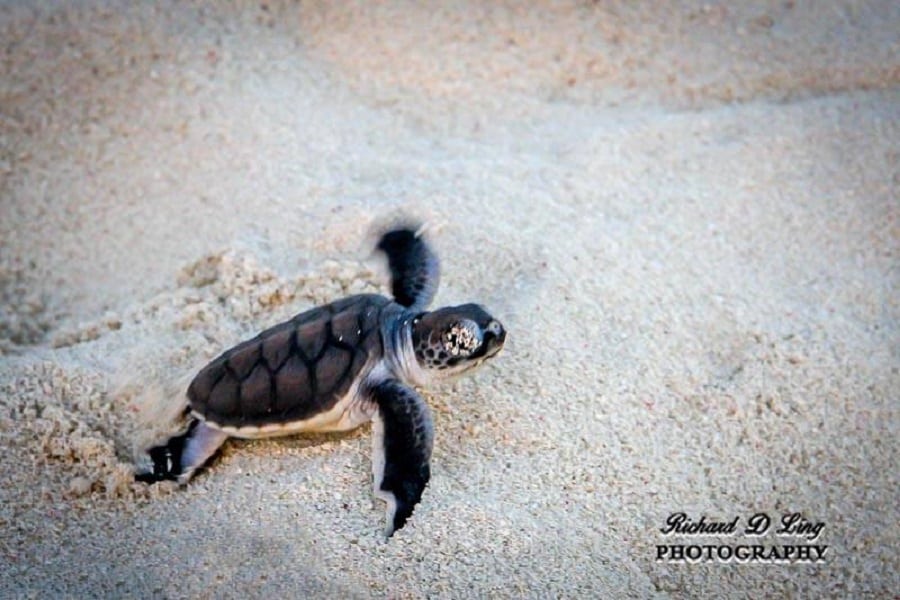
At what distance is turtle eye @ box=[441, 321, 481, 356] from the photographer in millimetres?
1834

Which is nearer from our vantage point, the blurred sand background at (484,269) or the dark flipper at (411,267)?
the blurred sand background at (484,269)

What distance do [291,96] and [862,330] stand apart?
87.7 inches

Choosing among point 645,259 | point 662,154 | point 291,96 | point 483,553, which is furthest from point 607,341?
point 291,96

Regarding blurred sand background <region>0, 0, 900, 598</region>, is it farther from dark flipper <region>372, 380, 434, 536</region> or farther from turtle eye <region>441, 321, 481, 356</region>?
turtle eye <region>441, 321, 481, 356</region>

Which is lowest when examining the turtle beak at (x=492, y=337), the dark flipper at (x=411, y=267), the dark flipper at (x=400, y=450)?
the dark flipper at (x=400, y=450)

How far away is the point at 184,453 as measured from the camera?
1890mm

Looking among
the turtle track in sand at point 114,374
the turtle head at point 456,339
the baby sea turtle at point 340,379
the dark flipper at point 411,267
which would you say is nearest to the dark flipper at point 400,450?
the baby sea turtle at point 340,379

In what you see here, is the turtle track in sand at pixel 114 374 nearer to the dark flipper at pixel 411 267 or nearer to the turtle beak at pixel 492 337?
the dark flipper at pixel 411 267

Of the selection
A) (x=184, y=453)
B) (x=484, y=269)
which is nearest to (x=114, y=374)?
(x=184, y=453)

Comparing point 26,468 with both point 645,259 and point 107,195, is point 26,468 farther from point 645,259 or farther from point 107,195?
point 645,259

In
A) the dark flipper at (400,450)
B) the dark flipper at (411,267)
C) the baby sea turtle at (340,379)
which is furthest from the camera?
the dark flipper at (411,267)

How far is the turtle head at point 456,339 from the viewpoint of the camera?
1843 millimetres

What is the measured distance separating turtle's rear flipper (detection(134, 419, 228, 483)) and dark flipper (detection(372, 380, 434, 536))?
0.41 metres

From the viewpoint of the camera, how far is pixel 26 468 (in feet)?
6.30
